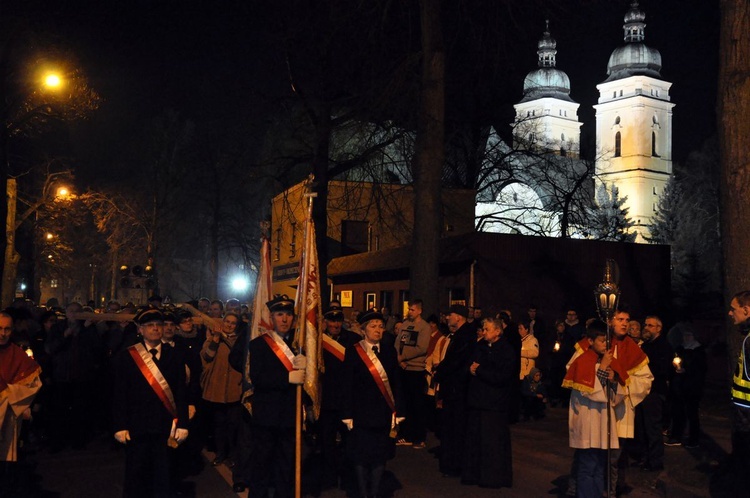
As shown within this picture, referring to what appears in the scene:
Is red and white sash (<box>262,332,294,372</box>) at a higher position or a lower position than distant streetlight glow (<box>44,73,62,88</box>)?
lower

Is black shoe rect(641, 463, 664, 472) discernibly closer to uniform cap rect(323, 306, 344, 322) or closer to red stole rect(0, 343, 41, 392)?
uniform cap rect(323, 306, 344, 322)

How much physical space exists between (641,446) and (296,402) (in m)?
5.63

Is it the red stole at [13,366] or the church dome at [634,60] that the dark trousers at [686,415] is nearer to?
the red stole at [13,366]

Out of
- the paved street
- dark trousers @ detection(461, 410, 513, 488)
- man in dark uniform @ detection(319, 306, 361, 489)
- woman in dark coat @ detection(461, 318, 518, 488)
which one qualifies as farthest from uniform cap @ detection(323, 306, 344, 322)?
dark trousers @ detection(461, 410, 513, 488)

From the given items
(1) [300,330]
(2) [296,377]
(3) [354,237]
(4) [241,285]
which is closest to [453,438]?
(1) [300,330]

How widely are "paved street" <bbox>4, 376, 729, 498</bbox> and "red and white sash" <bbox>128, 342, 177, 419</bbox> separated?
204 centimetres

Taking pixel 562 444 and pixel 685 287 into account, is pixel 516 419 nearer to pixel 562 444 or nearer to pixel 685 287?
pixel 562 444

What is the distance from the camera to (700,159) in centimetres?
7925

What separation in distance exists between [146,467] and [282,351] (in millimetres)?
1684

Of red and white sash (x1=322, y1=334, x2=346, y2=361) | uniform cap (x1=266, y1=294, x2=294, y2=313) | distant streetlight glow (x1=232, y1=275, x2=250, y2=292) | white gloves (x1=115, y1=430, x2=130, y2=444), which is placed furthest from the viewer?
distant streetlight glow (x1=232, y1=275, x2=250, y2=292)

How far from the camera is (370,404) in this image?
9664 mm

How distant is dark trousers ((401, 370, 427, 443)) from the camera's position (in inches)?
552

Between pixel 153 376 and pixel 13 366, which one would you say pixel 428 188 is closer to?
pixel 153 376

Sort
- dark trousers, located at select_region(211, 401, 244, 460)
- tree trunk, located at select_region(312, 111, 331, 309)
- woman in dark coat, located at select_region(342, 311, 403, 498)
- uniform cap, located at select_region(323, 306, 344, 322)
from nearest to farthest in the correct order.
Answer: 1. woman in dark coat, located at select_region(342, 311, 403, 498)
2. uniform cap, located at select_region(323, 306, 344, 322)
3. dark trousers, located at select_region(211, 401, 244, 460)
4. tree trunk, located at select_region(312, 111, 331, 309)
